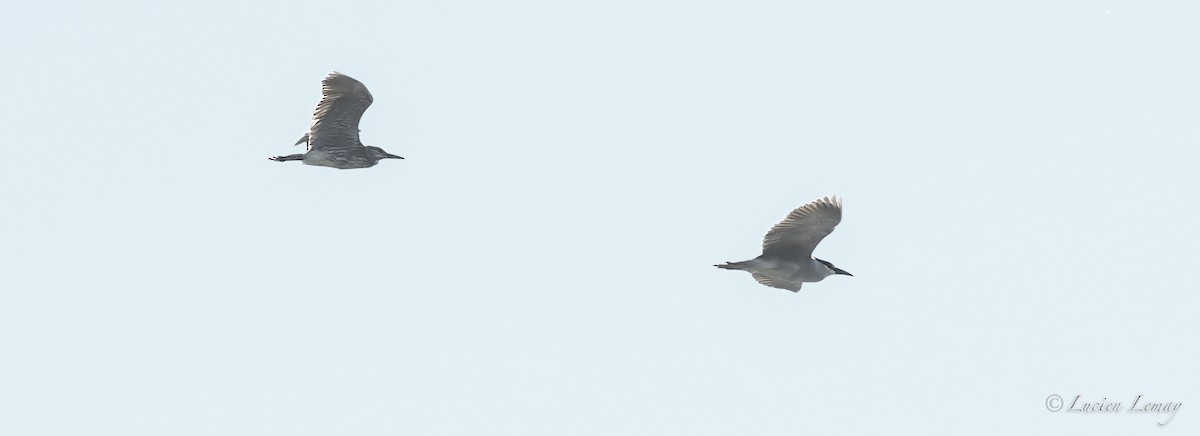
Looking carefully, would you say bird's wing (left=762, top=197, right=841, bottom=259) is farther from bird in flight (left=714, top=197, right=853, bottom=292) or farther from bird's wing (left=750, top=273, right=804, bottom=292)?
bird's wing (left=750, top=273, right=804, bottom=292)

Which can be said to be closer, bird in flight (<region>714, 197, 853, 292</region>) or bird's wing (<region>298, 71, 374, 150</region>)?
bird in flight (<region>714, 197, 853, 292</region>)

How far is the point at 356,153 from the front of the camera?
1585 inches

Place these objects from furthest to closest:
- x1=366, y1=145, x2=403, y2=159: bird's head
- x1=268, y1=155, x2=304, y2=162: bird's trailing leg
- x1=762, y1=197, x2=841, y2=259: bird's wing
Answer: x1=366, y1=145, x2=403, y2=159: bird's head
x1=268, y1=155, x2=304, y2=162: bird's trailing leg
x1=762, y1=197, x2=841, y2=259: bird's wing

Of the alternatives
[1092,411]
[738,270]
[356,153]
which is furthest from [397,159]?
[1092,411]

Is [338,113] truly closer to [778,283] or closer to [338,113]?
[338,113]

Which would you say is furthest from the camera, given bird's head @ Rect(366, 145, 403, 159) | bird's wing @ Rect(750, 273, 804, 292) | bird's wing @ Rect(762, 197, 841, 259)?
bird's head @ Rect(366, 145, 403, 159)

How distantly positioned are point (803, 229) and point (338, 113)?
1101 cm

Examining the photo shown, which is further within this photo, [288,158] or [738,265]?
[288,158]

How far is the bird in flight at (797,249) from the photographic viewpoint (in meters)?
34.7

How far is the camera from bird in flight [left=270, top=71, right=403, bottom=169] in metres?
38.5

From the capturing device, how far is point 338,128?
130 feet

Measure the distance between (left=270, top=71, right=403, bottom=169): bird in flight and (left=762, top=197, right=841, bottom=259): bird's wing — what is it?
9.75m

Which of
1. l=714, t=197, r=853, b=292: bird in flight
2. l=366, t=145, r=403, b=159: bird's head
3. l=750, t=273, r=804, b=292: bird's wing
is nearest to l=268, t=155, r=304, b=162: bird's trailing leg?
l=366, t=145, r=403, b=159: bird's head

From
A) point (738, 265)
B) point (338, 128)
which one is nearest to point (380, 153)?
point (338, 128)
